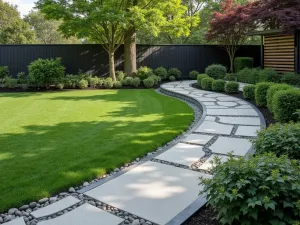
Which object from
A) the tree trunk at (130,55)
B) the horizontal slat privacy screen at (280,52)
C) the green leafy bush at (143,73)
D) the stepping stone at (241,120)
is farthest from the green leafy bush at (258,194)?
the tree trunk at (130,55)

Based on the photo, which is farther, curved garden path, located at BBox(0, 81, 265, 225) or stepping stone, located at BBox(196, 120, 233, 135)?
stepping stone, located at BBox(196, 120, 233, 135)

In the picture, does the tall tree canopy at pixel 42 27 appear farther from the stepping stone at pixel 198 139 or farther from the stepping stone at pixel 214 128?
the stepping stone at pixel 198 139

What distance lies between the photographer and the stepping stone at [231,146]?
3424 millimetres

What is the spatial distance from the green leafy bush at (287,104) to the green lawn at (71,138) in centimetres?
149

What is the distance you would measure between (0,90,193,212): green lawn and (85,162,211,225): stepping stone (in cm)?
36

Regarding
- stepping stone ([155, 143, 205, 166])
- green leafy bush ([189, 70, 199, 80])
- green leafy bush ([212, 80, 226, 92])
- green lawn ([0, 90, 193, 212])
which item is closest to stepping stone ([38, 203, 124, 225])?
green lawn ([0, 90, 193, 212])

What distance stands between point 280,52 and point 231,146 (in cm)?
845

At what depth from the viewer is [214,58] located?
45.2ft

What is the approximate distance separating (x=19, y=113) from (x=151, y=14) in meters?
6.22

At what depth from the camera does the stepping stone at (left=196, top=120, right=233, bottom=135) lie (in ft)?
14.3

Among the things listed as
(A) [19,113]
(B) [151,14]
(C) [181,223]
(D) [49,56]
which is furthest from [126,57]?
(C) [181,223]

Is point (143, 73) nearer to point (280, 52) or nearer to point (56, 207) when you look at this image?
point (280, 52)

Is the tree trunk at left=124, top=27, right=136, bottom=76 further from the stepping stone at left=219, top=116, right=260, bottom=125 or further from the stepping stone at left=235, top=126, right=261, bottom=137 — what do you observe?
the stepping stone at left=235, top=126, right=261, bottom=137

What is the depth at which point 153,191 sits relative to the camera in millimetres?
2457
